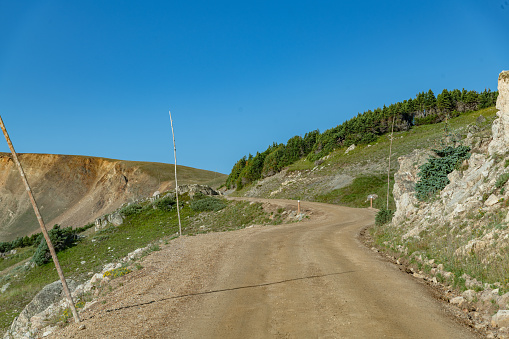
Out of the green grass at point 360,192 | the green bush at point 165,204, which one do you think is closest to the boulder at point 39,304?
the green bush at point 165,204

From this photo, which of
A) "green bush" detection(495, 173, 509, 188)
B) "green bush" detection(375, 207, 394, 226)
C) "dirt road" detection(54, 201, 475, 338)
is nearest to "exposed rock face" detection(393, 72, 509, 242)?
"green bush" detection(495, 173, 509, 188)

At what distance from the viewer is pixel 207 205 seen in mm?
51969

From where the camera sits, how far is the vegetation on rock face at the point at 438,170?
18.3 metres

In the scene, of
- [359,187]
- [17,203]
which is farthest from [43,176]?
[359,187]

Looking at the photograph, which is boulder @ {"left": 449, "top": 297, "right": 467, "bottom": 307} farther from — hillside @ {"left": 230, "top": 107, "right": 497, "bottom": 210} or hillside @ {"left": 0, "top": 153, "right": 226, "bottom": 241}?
hillside @ {"left": 0, "top": 153, "right": 226, "bottom": 241}

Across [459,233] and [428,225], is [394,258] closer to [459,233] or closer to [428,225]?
[428,225]

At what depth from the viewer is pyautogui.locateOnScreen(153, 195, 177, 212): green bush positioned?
53.6m

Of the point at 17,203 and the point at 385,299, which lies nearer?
the point at 385,299

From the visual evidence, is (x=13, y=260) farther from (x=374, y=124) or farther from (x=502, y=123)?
(x=374, y=124)

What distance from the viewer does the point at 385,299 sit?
30.7ft

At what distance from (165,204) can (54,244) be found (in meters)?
17.0

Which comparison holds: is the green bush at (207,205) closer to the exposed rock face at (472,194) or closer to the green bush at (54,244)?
the green bush at (54,244)

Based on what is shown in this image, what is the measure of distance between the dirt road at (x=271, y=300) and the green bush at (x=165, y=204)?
37.0 metres

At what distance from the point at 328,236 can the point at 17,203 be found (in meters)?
120
